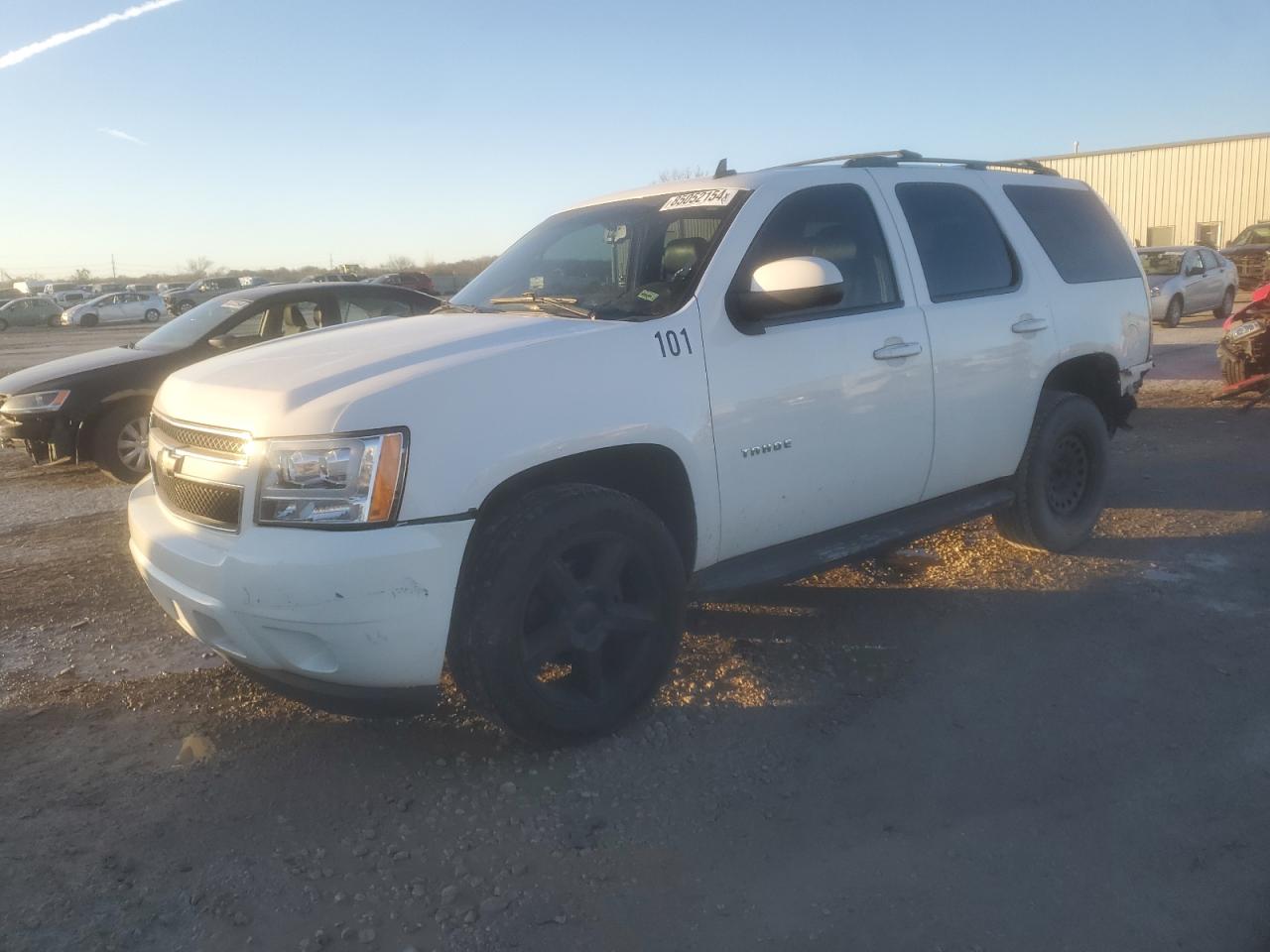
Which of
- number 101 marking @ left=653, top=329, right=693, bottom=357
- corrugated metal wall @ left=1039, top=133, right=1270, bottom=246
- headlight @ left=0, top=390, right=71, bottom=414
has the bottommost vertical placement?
headlight @ left=0, top=390, right=71, bottom=414

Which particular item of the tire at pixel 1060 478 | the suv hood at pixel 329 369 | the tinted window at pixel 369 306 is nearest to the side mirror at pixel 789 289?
the suv hood at pixel 329 369

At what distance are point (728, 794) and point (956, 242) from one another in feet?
9.44

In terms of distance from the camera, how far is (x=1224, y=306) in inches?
826

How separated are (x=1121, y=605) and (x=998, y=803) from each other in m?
2.05

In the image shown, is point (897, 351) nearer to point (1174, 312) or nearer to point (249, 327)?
point (249, 327)

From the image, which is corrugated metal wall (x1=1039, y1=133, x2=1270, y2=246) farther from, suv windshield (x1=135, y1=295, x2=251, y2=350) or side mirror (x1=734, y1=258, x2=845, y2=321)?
side mirror (x1=734, y1=258, x2=845, y2=321)

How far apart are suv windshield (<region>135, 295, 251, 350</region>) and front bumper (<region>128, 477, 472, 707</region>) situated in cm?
593

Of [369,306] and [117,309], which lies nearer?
[369,306]

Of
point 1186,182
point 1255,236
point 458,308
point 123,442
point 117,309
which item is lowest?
point 123,442

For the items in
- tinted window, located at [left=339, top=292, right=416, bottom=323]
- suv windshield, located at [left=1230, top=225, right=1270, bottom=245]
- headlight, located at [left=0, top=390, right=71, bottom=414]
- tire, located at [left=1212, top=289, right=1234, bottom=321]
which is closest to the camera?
headlight, located at [left=0, top=390, right=71, bottom=414]

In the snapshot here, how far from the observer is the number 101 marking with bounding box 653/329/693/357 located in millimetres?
3576

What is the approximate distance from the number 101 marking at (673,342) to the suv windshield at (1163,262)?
18603mm

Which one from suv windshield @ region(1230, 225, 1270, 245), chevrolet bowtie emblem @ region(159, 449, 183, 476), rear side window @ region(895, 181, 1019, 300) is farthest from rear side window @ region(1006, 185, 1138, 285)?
suv windshield @ region(1230, 225, 1270, 245)

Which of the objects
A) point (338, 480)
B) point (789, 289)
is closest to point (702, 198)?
point (789, 289)
